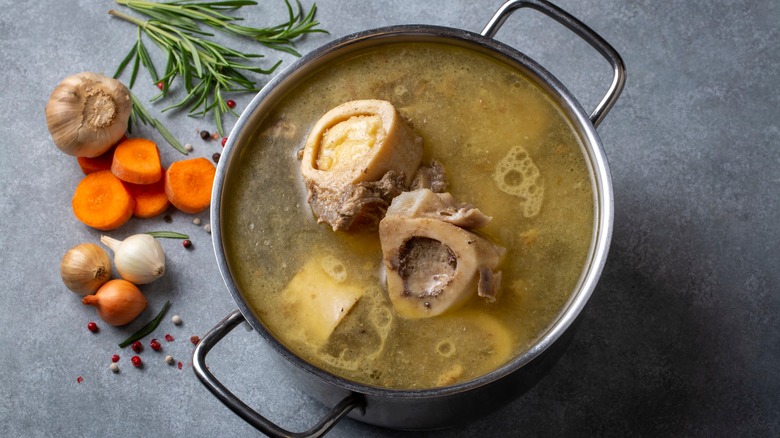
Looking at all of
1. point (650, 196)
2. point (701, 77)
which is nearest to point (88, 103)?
point (650, 196)

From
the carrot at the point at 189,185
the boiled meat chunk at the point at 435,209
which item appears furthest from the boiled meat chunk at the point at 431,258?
the carrot at the point at 189,185

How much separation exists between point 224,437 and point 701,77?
2.13 metres

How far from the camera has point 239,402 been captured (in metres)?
2.10

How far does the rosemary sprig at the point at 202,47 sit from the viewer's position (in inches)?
115

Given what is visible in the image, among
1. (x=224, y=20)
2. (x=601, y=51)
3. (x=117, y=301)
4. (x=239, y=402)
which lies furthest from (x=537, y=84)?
(x=117, y=301)

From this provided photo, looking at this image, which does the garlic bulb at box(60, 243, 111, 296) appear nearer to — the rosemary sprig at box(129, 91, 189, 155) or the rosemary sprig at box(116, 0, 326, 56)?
the rosemary sprig at box(129, 91, 189, 155)

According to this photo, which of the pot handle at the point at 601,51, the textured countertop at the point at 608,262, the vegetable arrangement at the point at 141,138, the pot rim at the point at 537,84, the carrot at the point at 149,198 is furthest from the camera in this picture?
the carrot at the point at 149,198

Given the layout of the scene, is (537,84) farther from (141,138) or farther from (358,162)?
(141,138)

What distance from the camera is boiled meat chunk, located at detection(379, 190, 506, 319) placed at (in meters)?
2.07

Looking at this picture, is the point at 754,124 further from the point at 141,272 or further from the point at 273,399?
the point at 141,272

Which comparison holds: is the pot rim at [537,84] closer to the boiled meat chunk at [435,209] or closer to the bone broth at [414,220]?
the bone broth at [414,220]

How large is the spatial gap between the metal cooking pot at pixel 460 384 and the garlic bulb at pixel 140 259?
0.65 metres

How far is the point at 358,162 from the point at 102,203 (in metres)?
1.15

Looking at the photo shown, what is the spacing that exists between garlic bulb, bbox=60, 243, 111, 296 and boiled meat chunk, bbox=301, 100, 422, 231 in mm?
999
